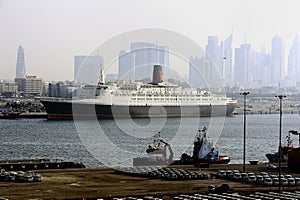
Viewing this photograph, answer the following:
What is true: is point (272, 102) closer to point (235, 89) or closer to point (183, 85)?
point (235, 89)

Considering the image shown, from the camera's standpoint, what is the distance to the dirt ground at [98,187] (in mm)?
18328

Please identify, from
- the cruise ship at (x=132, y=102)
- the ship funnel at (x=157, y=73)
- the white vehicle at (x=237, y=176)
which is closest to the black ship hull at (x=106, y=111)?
the cruise ship at (x=132, y=102)

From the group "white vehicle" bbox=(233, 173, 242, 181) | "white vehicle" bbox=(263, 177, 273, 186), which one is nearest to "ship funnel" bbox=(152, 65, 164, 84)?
"white vehicle" bbox=(233, 173, 242, 181)

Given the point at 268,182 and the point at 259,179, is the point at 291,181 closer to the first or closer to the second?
the point at 268,182

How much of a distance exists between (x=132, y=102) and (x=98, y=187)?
5948cm

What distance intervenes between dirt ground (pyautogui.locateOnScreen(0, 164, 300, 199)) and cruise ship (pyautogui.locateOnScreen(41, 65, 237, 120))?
2065 inches

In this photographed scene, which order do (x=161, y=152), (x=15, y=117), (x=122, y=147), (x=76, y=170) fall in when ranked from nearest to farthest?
(x=76, y=170) → (x=161, y=152) → (x=122, y=147) → (x=15, y=117)

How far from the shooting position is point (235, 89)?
162000mm

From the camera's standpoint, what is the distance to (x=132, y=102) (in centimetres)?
7925

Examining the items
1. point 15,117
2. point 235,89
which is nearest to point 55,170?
point 15,117

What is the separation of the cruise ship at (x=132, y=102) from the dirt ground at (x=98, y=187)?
52463 mm

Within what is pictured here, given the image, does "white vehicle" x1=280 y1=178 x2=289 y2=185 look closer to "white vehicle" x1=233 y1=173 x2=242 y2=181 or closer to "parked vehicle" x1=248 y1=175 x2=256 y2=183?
"parked vehicle" x1=248 y1=175 x2=256 y2=183

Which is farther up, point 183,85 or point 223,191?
→ point 183,85

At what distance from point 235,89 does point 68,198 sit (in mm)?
146142
